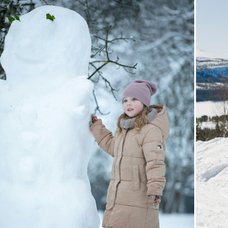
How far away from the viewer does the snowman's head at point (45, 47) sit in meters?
2.16

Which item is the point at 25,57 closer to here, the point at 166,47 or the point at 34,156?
the point at 34,156

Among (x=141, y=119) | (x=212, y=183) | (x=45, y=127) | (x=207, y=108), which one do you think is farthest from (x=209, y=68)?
(x=45, y=127)

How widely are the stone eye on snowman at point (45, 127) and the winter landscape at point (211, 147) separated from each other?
0.70m

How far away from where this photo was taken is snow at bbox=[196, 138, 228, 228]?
261 centimetres

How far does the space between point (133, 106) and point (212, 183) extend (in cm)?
77

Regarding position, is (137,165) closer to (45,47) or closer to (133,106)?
(133,106)

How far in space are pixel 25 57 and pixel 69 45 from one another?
7.8 inches

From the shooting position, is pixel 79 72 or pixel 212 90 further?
pixel 212 90

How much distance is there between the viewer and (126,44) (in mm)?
2689

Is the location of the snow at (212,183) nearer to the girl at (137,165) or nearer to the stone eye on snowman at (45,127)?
the girl at (137,165)

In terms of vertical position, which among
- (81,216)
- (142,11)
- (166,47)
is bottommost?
(81,216)

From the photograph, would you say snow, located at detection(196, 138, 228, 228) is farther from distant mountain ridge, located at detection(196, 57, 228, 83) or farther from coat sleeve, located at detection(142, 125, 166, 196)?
coat sleeve, located at detection(142, 125, 166, 196)

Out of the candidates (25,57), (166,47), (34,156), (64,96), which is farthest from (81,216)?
(166,47)

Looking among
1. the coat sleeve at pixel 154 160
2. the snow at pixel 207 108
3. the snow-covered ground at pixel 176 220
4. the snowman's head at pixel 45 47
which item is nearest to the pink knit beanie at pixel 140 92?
the coat sleeve at pixel 154 160
